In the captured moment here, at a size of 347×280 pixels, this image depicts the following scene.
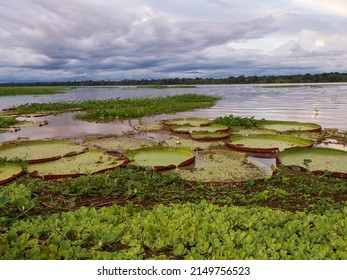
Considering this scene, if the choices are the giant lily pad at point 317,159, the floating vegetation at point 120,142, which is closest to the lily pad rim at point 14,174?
the floating vegetation at point 120,142

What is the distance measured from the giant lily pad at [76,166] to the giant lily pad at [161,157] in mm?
560

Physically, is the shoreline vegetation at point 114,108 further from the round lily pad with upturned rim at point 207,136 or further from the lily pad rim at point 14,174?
the lily pad rim at point 14,174

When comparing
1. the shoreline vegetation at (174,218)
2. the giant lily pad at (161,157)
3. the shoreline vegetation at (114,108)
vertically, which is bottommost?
the shoreline vegetation at (114,108)

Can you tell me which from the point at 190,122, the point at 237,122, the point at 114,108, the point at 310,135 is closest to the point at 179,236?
the point at 310,135

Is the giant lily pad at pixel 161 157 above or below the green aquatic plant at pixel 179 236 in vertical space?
below

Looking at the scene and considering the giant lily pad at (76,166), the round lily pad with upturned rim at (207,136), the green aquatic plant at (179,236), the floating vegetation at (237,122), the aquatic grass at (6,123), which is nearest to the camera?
the green aquatic plant at (179,236)

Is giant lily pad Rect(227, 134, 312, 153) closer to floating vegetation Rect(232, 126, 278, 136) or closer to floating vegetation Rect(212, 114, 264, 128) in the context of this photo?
floating vegetation Rect(232, 126, 278, 136)

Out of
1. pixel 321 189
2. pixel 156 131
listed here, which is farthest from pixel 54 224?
pixel 156 131

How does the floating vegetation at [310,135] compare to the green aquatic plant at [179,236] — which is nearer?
the green aquatic plant at [179,236]

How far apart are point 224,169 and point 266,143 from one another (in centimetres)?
298

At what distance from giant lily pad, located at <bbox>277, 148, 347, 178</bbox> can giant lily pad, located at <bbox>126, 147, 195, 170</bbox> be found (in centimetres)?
226

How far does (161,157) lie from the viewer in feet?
26.5

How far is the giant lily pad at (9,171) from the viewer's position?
652 centimetres

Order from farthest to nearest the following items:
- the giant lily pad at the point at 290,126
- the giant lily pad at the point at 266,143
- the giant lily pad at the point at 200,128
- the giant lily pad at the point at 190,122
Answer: the giant lily pad at the point at 190,122 → the giant lily pad at the point at 200,128 → the giant lily pad at the point at 290,126 → the giant lily pad at the point at 266,143
